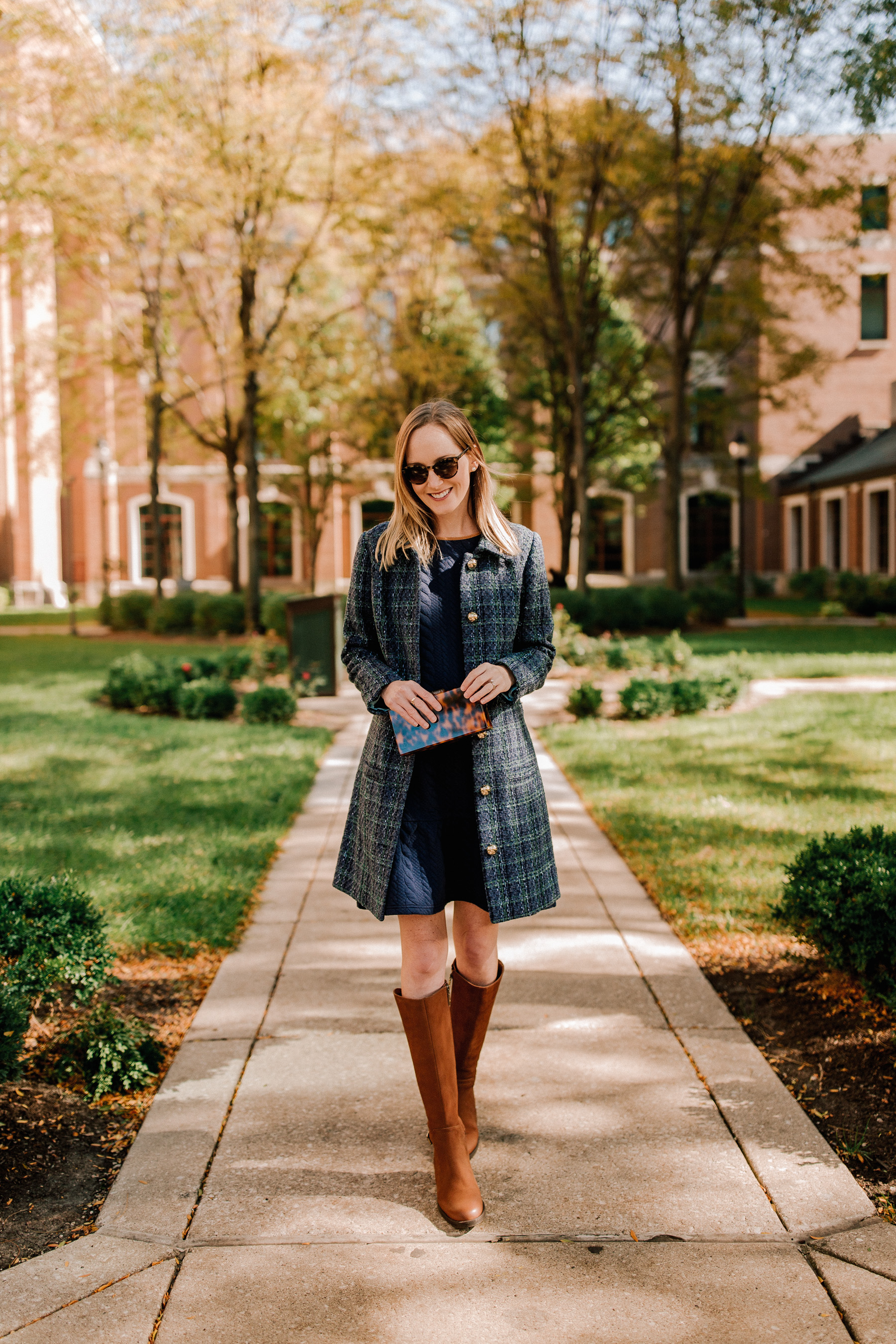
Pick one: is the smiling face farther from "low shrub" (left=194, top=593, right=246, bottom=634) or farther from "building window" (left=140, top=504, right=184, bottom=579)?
"building window" (left=140, top=504, right=184, bottom=579)

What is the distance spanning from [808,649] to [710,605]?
219 inches

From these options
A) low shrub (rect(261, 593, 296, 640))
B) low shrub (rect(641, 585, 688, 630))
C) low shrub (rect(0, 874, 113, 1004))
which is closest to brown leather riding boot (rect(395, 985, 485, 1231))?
low shrub (rect(0, 874, 113, 1004))

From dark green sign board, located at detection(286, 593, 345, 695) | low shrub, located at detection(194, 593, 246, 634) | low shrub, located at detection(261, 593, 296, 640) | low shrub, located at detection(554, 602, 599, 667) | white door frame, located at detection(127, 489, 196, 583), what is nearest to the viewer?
dark green sign board, located at detection(286, 593, 345, 695)

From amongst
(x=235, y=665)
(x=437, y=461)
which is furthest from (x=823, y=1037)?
(x=235, y=665)

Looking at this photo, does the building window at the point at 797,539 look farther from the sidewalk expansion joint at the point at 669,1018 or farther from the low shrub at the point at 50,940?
the low shrub at the point at 50,940

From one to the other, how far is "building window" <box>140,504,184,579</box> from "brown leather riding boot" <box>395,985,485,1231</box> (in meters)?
38.9

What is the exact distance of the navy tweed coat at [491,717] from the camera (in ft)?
8.55

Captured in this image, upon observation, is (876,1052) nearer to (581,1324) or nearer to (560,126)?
(581,1324)

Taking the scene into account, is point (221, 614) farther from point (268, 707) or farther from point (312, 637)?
point (268, 707)

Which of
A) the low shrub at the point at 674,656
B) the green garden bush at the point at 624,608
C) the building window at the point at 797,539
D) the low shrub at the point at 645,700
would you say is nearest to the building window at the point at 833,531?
the building window at the point at 797,539

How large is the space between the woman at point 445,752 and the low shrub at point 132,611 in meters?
20.7

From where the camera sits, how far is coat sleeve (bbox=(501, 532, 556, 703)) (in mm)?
2742

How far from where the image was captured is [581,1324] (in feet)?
6.98

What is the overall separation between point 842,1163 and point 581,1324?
3.15 ft
